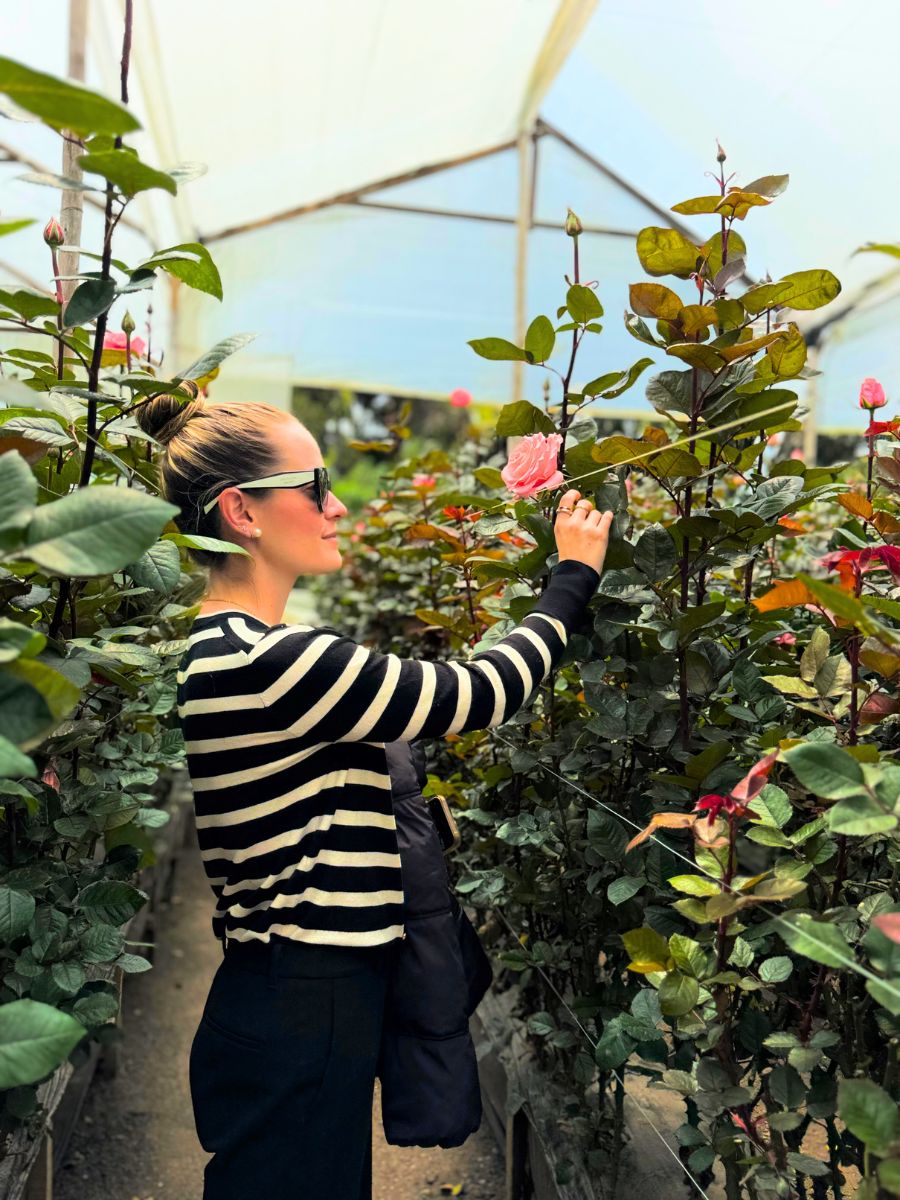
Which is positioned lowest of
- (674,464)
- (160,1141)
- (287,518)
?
(160,1141)

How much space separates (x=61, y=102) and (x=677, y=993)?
0.81 metres

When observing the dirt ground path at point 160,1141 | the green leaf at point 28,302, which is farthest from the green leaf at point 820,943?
the dirt ground path at point 160,1141

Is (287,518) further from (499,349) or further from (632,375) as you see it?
(632,375)

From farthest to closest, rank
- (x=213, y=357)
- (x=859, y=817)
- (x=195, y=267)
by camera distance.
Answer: (x=213, y=357), (x=195, y=267), (x=859, y=817)

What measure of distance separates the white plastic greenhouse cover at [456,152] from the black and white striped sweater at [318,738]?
2260 millimetres

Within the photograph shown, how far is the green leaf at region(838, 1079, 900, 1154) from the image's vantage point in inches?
24.7

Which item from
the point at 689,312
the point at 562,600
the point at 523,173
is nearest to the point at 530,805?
the point at 562,600

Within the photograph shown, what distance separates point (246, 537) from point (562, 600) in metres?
0.42

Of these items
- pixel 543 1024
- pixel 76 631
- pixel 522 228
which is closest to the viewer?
pixel 76 631

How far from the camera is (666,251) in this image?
105 cm

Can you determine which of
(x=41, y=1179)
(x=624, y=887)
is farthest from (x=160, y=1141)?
(x=624, y=887)

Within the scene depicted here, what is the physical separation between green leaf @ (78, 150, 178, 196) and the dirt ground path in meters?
1.85

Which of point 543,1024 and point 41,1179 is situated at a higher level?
point 543,1024

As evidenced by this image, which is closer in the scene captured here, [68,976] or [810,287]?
[810,287]
